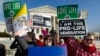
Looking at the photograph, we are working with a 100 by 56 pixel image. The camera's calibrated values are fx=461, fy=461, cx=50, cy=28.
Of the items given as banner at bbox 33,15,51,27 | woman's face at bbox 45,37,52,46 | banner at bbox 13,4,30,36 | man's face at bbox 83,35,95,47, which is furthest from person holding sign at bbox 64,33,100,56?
banner at bbox 33,15,51,27

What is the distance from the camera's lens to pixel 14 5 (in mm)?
10906

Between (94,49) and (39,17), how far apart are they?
14.2ft

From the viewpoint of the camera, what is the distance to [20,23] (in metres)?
10.2

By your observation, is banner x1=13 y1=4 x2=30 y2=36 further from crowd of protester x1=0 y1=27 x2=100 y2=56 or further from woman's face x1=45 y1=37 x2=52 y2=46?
woman's face x1=45 y1=37 x2=52 y2=46

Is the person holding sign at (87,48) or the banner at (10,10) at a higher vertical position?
the banner at (10,10)

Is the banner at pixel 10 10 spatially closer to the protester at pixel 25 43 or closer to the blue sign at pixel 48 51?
the protester at pixel 25 43

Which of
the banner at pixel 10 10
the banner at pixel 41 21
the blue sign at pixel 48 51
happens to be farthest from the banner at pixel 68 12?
the blue sign at pixel 48 51

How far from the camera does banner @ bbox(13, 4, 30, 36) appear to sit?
33.1ft

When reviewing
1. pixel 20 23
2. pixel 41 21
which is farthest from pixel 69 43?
pixel 41 21

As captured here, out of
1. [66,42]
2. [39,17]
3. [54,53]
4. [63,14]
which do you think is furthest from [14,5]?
[54,53]

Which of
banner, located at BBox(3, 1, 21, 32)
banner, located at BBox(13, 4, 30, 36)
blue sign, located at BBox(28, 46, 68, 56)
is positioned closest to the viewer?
blue sign, located at BBox(28, 46, 68, 56)

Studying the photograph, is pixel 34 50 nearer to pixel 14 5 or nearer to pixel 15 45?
pixel 15 45

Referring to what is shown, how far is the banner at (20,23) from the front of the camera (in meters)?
10.1

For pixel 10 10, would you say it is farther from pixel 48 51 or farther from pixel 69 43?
pixel 48 51
